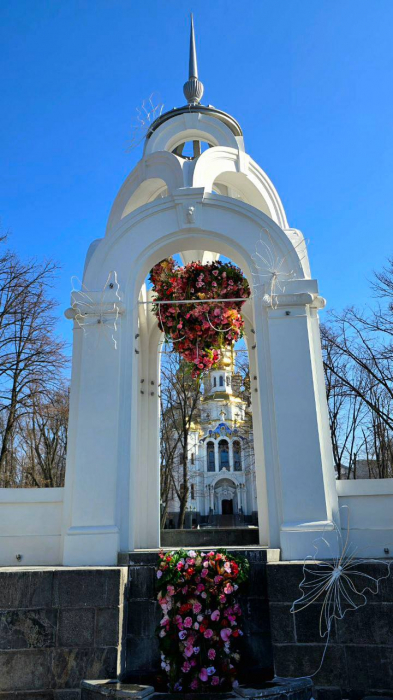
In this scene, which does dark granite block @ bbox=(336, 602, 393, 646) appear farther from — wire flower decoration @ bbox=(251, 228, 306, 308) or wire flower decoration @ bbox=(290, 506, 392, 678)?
Answer: wire flower decoration @ bbox=(251, 228, 306, 308)

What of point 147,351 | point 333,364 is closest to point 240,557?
point 147,351

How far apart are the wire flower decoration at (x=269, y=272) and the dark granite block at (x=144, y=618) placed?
376 cm

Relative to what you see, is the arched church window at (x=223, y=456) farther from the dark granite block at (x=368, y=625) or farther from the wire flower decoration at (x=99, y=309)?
the dark granite block at (x=368, y=625)

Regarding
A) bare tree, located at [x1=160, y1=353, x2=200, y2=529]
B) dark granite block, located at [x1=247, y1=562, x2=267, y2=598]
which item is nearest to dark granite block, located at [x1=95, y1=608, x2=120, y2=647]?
dark granite block, located at [x1=247, y1=562, x2=267, y2=598]

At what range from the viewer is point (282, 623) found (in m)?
4.68

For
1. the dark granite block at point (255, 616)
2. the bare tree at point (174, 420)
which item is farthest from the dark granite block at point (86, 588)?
the bare tree at point (174, 420)

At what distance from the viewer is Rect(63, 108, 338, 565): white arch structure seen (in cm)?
562

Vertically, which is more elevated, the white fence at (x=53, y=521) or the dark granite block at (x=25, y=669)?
the white fence at (x=53, y=521)

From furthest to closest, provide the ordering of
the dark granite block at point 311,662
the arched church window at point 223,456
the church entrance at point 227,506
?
the arched church window at point 223,456 → the church entrance at point 227,506 → the dark granite block at point 311,662

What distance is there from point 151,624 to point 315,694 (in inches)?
65.4

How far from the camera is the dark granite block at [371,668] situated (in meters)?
4.45

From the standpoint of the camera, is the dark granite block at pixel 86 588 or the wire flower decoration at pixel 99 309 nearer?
the dark granite block at pixel 86 588

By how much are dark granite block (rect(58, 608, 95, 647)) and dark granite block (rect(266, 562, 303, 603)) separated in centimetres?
155

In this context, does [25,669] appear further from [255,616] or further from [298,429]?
[298,429]
